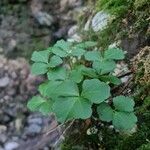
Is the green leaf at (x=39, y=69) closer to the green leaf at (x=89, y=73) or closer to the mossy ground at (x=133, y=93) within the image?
the green leaf at (x=89, y=73)

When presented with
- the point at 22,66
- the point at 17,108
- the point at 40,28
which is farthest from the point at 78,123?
the point at 40,28

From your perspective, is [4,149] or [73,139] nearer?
[73,139]

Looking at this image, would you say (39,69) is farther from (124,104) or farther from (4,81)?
(4,81)

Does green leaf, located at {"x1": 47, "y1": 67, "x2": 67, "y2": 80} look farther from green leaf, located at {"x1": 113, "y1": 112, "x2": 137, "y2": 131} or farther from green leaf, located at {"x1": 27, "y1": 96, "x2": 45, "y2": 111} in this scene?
green leaf, located at {"x1": 113, "y1": 112, "x2": 137, "y2": 131}

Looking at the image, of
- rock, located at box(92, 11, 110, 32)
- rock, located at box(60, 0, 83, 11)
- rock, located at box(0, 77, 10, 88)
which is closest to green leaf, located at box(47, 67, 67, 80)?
rock, located at box(92, 11, 110, 32)

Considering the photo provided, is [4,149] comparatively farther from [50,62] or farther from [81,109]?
[81,109]
